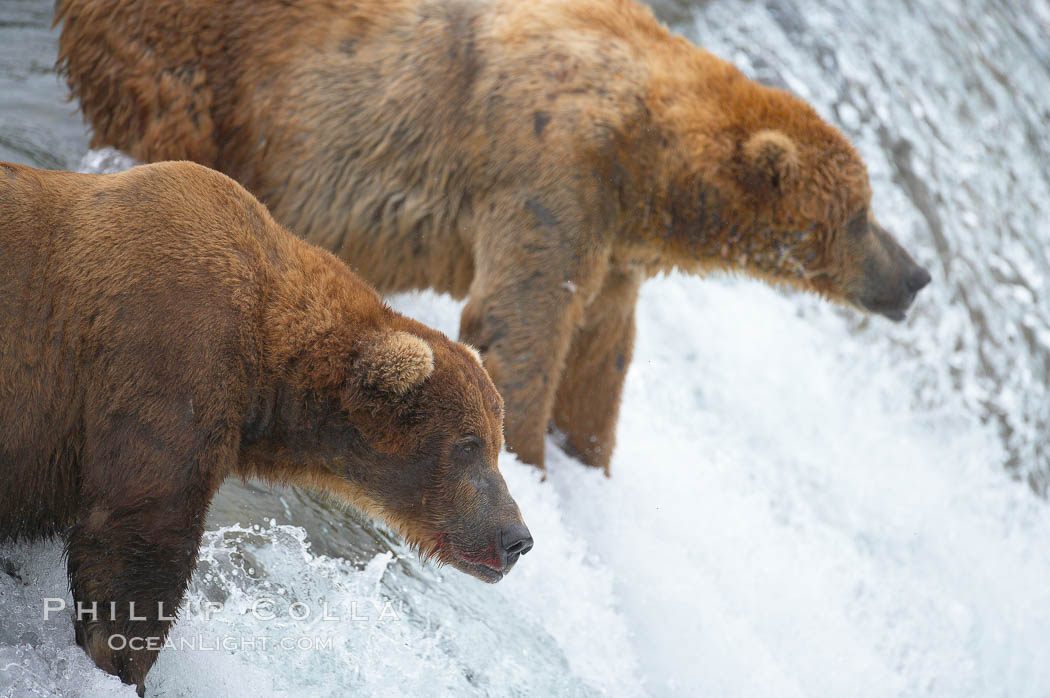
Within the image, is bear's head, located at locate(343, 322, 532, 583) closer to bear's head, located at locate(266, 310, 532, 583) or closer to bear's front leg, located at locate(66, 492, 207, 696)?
bear's head, located at locate(266, 310, 532, 583)

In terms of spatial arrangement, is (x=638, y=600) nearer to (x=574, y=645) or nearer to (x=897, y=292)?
(x=574, y=645)

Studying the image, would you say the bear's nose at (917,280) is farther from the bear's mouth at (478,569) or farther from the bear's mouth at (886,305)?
the bear's mouth at (478,569)

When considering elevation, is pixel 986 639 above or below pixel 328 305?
below

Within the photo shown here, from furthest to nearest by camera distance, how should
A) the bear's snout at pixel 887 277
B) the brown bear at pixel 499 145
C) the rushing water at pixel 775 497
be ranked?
the bear's snout at pixel 887 277, the brown bear at pixel 499 145, the rushing water at pixel 775 497

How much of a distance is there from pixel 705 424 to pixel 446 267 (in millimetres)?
3311

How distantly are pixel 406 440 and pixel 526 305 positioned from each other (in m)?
2.22

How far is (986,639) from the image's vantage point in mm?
10031

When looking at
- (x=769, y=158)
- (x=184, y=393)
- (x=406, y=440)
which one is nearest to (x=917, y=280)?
(x=769, y=158)

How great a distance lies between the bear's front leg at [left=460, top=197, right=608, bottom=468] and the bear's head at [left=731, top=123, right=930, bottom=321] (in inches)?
40.5

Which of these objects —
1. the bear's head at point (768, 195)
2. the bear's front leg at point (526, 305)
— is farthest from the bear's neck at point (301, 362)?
the bear's head at point (768, 195)

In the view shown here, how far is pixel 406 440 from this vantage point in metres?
4.70

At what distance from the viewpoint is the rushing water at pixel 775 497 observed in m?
5.34

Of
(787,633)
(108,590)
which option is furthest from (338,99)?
(787,633)

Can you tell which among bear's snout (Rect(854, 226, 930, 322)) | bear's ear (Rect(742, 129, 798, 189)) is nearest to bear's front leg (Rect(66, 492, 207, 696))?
bear's ear (Rect(742, 129, 798, 189))
